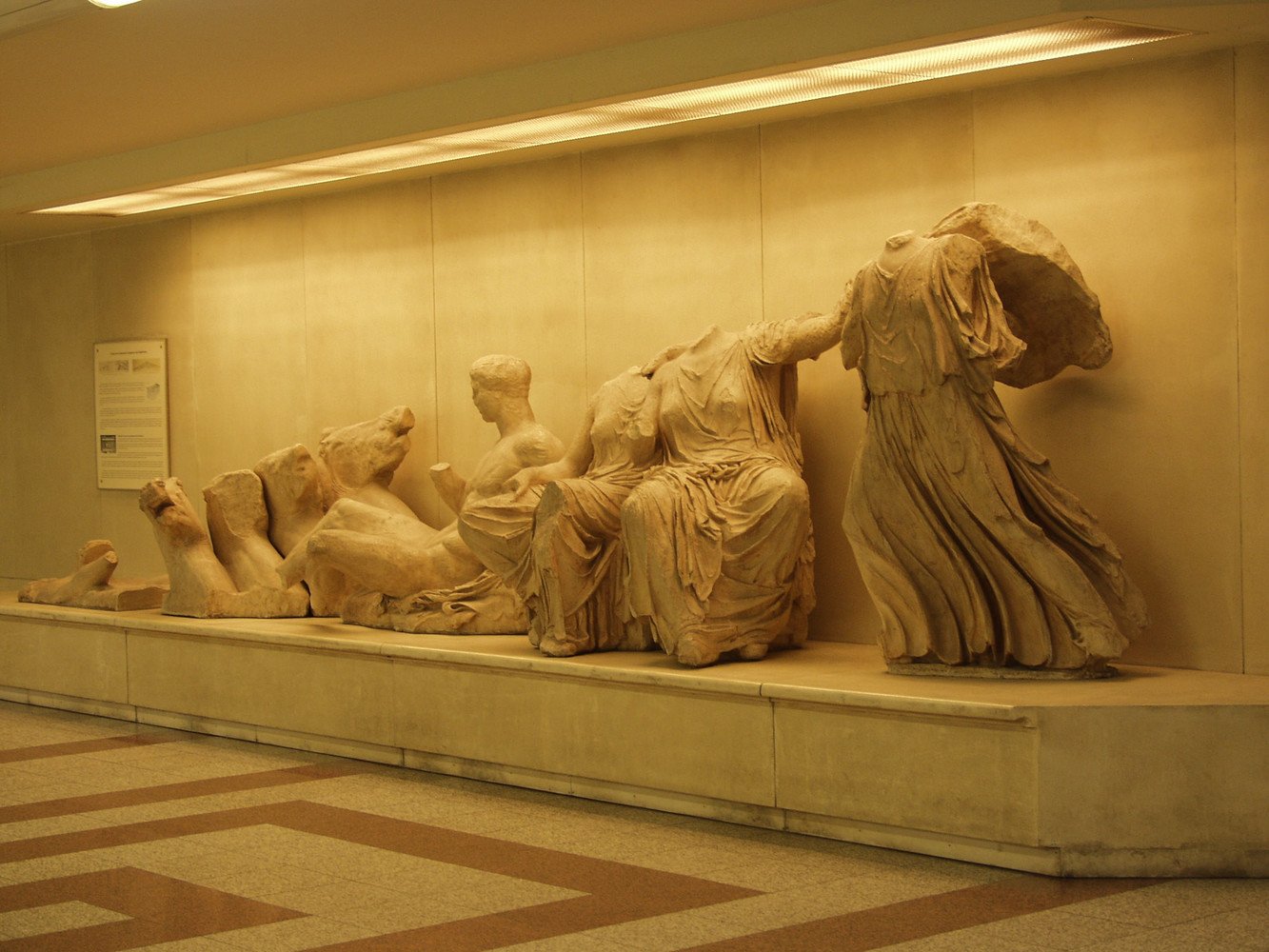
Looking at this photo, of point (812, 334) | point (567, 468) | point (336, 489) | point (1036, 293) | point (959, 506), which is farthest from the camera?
point (336, 489)

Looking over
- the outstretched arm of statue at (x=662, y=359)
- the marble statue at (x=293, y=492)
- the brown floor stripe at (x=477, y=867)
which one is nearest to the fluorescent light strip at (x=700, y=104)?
the outstretched arm of statue at (x=662, y=359)

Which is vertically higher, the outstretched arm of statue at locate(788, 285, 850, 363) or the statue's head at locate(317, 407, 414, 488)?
the outstretched arm of statue at locate(788, 285, 850, 363)

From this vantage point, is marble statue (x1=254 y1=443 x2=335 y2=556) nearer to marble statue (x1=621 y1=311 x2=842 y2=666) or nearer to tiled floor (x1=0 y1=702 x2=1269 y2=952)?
tiled floor (x1=0 y1=702 x2=1269 y2=952)

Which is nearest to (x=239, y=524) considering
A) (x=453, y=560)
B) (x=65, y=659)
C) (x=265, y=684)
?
(x=65, y=659)

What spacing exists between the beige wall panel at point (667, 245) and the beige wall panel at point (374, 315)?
1.34 meters

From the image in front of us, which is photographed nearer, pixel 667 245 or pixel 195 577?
pixel 667 245

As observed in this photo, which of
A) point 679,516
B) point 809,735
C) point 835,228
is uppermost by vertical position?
point 835,228

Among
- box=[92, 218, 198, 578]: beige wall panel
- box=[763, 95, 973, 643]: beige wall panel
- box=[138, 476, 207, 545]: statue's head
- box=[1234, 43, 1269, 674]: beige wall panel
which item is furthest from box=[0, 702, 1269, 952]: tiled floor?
box=[92, 218, 198, 578]: beige wall panel

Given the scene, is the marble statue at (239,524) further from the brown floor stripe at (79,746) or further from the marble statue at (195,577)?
the brown floor stripe at (79,746)

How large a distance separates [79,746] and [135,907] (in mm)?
3309

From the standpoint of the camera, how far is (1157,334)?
20.8 feet

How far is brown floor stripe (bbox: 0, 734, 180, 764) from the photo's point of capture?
7.82m

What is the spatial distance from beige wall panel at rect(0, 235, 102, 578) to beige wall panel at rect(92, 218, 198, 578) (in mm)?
229

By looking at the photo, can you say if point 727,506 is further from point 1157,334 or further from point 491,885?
point 491,885
